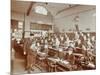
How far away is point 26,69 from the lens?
1803 mm

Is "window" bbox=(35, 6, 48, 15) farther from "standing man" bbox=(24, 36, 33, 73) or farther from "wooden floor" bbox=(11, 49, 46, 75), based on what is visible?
"wooden floor" bbox=(11, 49, 46, 75)

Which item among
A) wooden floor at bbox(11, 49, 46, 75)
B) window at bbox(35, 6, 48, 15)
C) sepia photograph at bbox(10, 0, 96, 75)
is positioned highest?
window at bbox(35, 6, 48, 15)

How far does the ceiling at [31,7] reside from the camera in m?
1.76

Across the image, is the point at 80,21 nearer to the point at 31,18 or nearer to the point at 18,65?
the point at 31,18

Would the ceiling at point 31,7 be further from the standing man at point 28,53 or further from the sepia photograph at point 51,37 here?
the standing man at point 28,53

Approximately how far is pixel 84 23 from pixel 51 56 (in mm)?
541

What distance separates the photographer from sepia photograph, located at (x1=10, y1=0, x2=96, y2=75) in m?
1.77

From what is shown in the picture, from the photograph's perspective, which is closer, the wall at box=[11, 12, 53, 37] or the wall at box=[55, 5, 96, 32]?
the wall at box=[11, 12, 53, 37]

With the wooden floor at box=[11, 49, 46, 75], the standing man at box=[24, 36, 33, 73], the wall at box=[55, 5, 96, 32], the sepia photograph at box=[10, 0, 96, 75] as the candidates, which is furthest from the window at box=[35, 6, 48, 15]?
the wooden floor at box=[11, 49, 46, 75]

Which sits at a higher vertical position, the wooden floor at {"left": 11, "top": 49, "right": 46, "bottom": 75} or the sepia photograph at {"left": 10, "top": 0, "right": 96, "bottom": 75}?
the sepia photograph at {"left": 10, "top": 0, "right": 96, "bottom": 75}

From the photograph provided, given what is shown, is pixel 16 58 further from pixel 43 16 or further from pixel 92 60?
pixel 92 60

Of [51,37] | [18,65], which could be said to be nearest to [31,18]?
[51,37]

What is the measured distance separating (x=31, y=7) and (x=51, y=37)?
0.39 m
